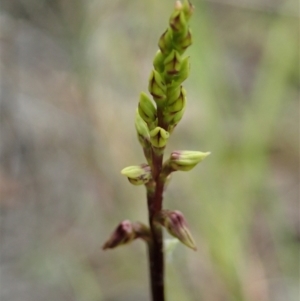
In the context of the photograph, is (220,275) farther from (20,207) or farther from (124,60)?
(124,60)

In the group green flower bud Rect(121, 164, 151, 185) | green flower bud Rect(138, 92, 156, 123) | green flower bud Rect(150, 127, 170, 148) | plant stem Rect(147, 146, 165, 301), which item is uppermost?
green flower bud Rect(138, 92, 156, 123)

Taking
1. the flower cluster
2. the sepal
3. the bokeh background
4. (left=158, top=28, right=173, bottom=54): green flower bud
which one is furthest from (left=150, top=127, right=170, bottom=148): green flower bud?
the bokeh background

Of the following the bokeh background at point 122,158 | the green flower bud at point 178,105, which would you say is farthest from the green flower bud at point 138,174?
the bokeh background at point 122,158

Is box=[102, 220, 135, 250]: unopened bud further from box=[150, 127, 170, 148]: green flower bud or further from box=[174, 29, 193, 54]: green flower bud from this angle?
box=[174, 29, 193, 54]: green flower bud

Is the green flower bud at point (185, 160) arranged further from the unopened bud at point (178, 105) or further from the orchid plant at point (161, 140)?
the unopened bud at point (178, 105)

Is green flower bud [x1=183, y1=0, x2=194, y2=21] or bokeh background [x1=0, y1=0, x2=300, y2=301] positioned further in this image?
bokeh background [x1=0, y1=0, x2=300, y2=301]

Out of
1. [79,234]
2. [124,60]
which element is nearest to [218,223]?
[79,234]
